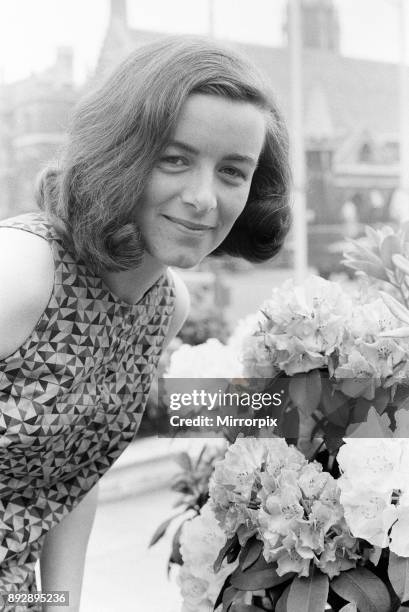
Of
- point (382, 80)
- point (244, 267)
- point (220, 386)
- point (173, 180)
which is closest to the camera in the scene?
point (173, 180)

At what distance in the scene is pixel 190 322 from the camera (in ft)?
12.7

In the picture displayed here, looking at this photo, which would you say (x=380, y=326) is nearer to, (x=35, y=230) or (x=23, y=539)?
(x=35, y=230)

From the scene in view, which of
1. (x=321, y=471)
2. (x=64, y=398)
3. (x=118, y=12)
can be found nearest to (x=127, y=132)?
(x=64, y=398)

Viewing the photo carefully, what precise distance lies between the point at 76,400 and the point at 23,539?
19cm

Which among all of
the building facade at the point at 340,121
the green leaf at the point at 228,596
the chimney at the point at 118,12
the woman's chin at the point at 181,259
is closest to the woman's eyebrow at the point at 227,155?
the woman's chin at the point at 181,259

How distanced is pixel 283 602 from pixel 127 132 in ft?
1.72

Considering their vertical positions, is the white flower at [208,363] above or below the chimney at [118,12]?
below

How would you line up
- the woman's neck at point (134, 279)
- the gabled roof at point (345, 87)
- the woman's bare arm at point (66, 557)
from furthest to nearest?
the gabled roof at point (345, 87), the woman's bare arm at point (66, 557), the woman's neck at point (134, 279)

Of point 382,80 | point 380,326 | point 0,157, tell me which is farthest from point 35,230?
point 382,80

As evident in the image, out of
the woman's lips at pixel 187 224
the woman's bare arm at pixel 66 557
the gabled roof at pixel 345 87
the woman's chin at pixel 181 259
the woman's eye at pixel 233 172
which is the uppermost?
the gabled roof at pixel 345 87

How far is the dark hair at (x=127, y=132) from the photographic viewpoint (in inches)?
33.3

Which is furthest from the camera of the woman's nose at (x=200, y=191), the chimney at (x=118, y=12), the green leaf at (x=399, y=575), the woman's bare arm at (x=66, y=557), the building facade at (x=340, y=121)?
the building facade at (x=340, y=121)

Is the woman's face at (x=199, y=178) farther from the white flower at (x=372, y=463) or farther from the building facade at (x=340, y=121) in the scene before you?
the building facade at (x=340, y=121)

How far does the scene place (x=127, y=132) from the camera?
2.85ft
